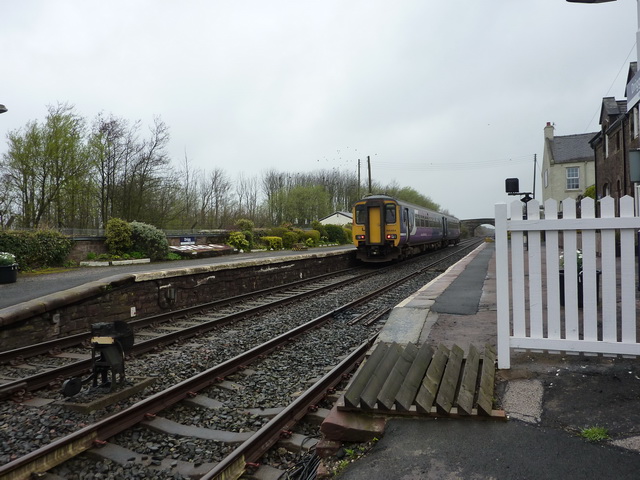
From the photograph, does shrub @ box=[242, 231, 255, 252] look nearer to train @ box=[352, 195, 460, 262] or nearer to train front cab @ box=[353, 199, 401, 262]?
train @ box=[352, 195, 460, 262]

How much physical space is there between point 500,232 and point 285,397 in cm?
264

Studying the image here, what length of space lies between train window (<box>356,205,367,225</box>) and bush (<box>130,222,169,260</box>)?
8231 mm

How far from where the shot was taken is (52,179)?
23.7 m

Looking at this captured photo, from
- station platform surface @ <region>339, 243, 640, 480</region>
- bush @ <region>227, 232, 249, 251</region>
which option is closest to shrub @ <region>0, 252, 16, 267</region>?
station platform surface @ <region>339, 243, 640, 480</region>

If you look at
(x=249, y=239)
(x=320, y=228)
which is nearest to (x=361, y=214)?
(x=249, y=239)

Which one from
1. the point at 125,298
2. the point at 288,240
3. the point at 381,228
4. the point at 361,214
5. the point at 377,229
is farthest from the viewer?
the point at 288,240

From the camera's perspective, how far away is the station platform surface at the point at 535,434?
224 cm

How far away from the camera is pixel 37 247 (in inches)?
565

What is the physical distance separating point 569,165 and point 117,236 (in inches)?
1464

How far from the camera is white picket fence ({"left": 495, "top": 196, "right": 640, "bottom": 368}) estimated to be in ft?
10.5

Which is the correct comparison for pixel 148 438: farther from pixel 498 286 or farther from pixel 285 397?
pixel 498 286

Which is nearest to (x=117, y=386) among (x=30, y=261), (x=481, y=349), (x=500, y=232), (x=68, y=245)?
(x=481, y=349)

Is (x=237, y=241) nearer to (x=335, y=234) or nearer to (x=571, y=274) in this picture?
(x=335, y=234)

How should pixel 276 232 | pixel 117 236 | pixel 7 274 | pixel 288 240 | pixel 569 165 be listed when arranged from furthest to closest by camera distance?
pixel 569 165 < pixel 276 232 < pixel 288 240 < pixel 117 236 < pixel 7 274
